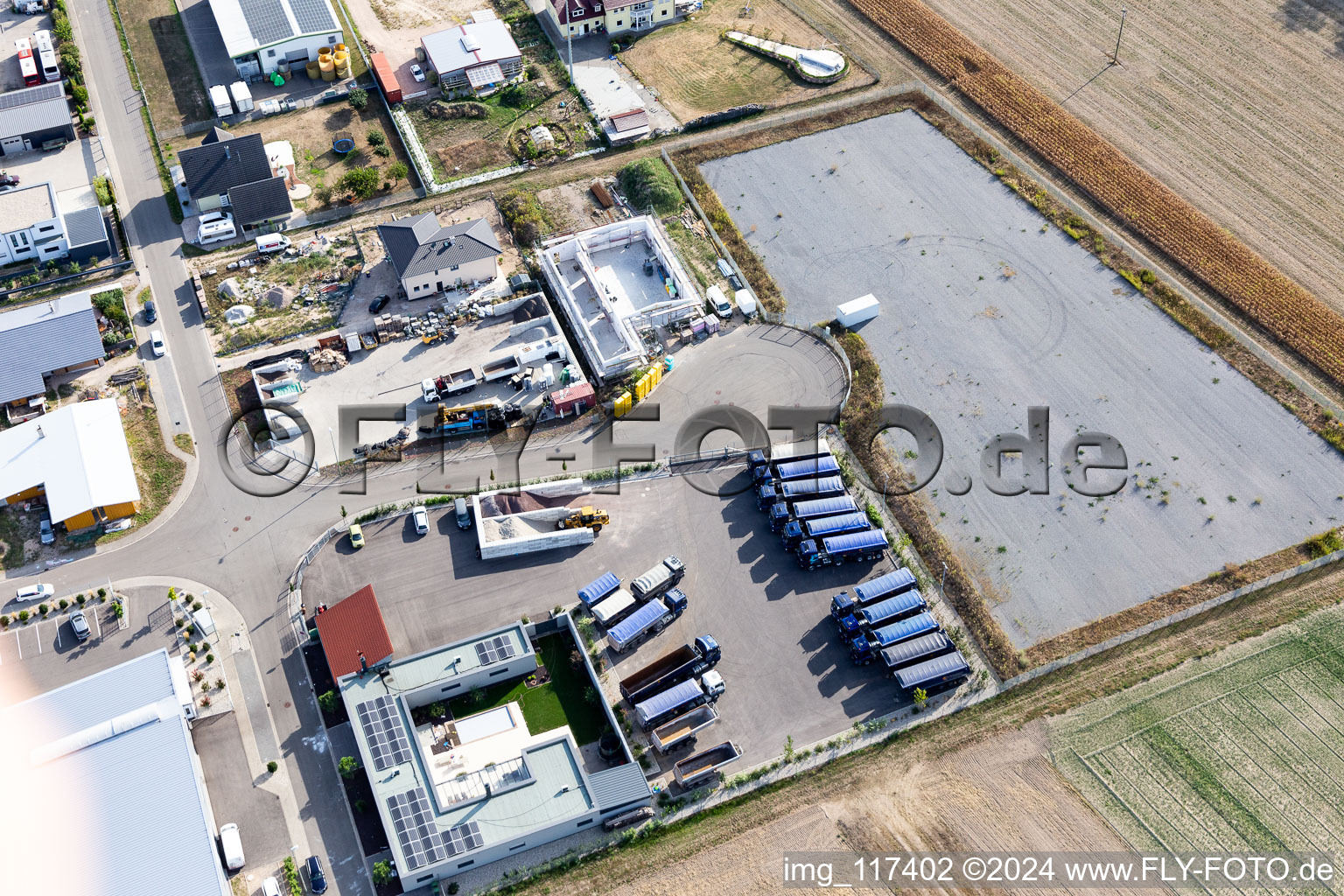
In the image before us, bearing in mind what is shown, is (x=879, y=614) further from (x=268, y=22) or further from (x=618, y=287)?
(x=268, y=22)

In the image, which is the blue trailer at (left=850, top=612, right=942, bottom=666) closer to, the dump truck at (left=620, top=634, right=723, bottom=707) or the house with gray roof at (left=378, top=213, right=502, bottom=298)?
the dump truck at (left=620, top=634, right=723, bottom=707)

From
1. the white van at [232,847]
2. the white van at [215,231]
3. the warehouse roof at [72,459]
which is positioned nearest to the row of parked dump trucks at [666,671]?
the white van at [232,847]

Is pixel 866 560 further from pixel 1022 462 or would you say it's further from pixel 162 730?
pixel 162 730

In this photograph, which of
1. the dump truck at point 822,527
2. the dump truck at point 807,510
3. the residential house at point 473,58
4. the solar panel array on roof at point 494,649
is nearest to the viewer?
the solar panel array on roof at point 494,649

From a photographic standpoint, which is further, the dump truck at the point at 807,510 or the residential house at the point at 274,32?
the residential house at the point at 274,32

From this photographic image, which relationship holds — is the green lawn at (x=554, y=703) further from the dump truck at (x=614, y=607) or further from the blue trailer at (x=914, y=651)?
the blue trailer at (x=914, y=651)
